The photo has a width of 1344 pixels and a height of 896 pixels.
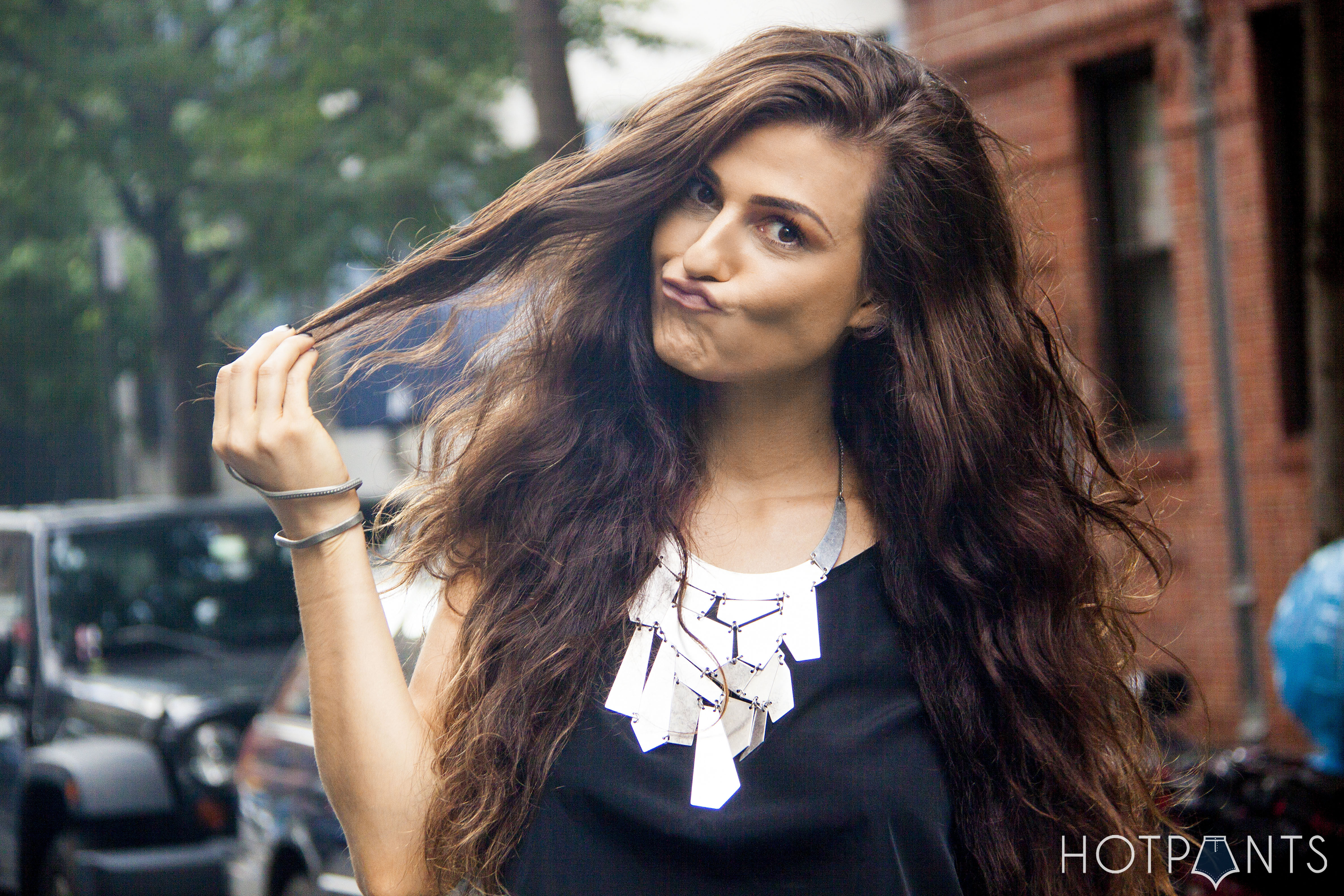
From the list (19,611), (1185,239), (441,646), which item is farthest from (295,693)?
(1185,239)

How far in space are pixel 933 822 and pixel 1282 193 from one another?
763cm

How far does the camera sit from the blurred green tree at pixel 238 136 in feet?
32.4

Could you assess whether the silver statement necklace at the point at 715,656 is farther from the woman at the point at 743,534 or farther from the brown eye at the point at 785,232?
the brown eye at the point at 785,232

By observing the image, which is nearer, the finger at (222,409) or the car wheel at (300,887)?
the finger at (222,409)

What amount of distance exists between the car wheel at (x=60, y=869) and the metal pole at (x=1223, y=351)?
5.79 meters

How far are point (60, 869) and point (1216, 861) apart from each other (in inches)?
187

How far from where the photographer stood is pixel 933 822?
6.05 feet

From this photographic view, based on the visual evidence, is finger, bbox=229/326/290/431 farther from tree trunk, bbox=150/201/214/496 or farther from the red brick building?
tree trunk, bbox=150/201/214/496

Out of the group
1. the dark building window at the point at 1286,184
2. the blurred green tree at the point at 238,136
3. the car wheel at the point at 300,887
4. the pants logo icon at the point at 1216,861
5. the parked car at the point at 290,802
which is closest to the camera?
the pants logo icon at the point at 1216,861

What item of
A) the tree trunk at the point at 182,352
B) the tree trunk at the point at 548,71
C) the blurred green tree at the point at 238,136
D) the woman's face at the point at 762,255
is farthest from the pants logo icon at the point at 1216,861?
the tree trunk at the point at 182,352

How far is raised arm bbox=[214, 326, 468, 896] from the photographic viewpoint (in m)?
1.73

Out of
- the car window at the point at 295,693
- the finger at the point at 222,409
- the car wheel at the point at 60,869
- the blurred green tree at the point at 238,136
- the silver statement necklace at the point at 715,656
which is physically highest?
the blurred green tree at the point at 238,136

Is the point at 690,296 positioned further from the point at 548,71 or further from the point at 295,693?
the point at 548,71

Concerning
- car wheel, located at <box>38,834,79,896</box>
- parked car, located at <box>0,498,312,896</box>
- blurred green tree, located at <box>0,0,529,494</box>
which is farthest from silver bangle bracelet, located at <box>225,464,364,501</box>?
blurred green tree, located at <box>0,0,529,494</box>
